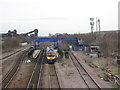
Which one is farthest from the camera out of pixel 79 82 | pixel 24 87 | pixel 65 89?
pixel 79 82

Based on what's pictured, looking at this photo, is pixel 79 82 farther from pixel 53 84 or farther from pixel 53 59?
pixel 53 59

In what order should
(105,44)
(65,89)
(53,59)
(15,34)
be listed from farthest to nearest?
(15,34) → (105,44) → (53,59) → (65,89)

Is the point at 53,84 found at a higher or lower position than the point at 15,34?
lower

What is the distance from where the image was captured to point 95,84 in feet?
43.0

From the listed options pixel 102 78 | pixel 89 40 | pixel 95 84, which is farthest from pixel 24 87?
pixel 89 40

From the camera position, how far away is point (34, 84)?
13461 mm

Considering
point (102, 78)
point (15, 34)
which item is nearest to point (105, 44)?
point (102, 78)

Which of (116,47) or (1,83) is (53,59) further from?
(116,47)

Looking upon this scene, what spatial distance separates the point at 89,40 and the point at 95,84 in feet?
139

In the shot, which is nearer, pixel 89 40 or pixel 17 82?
pixel 17 82

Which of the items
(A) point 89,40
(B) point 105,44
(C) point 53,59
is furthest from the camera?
(A) point 89,40

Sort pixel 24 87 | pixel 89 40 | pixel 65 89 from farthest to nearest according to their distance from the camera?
pixel 89 40 → pixel 24 87 → pixel 65 89

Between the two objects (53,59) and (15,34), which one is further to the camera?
(15,34)

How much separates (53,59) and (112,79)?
11.2 metres
